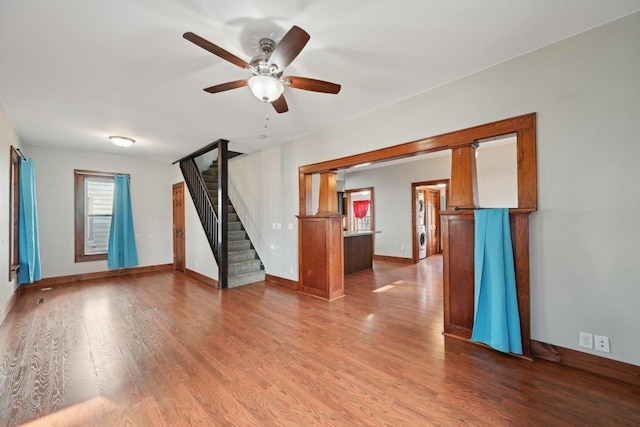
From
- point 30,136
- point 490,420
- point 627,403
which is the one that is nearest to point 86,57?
point 30,136

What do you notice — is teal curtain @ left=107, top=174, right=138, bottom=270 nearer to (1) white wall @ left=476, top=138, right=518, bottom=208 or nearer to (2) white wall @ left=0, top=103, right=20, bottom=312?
(2) white wall @ left=0, top=103, right=20, bottom=312

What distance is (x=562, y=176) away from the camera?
7.34ft

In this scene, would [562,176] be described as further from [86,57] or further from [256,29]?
[86,57]

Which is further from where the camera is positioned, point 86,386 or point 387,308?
point 387,308

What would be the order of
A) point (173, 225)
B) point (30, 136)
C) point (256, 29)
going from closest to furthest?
point (256, 29) → point (30, 136) → point (173, 225)

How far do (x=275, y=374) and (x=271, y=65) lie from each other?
247 cm

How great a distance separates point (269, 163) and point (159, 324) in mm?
3359

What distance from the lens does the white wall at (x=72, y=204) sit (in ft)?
17.1

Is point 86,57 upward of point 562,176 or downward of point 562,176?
upward

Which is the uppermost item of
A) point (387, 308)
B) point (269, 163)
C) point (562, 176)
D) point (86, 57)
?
point (86, 57)

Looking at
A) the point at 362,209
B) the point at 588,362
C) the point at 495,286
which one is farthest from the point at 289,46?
the point at 362,209

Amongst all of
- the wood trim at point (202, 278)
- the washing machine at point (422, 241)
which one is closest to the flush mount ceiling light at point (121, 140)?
the wood trim at point (202, 278)

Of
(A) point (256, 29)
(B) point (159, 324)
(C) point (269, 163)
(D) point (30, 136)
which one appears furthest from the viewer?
(C) point (269, 163)

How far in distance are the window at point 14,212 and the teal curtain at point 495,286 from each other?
6.07m
